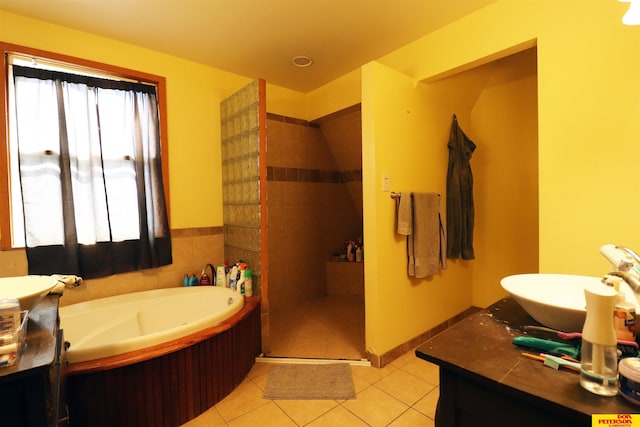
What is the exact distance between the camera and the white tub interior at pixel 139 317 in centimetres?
157

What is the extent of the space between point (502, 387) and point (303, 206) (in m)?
2.97

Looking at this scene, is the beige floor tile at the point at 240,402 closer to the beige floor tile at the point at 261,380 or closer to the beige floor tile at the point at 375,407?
the beige floor tile at the point at 261,380

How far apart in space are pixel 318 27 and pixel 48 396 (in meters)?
2.37

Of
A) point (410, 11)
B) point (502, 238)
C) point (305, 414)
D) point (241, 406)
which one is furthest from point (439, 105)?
point (241, 406)

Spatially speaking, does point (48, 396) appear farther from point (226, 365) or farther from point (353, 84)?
point (353, 84)

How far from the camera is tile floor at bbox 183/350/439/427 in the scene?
161 cm

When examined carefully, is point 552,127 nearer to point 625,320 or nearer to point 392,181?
point 392,181

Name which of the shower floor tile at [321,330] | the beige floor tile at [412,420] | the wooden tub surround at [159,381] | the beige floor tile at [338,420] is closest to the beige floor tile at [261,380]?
the wooden tub surround at [159,381]

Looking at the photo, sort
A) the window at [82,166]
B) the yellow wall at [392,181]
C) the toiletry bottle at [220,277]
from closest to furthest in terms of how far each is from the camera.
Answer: the window at [82,166]
the yellow wall at [392,181]
the toiletry bottle at [220,277]

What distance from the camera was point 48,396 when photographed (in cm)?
78

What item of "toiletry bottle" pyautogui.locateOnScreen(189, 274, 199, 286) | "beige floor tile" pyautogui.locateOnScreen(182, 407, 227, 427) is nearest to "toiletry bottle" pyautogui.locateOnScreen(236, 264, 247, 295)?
"toiletry bottle" pyautogui.locateOnScreen(189, 274, 199, 286)

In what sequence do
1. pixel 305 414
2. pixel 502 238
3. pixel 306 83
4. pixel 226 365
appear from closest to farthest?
pixel 305 414 < pixel 226 365 < pixel 502 238 < pixel 306 83

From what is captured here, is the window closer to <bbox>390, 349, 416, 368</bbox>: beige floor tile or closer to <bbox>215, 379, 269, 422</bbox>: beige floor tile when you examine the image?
<bbox>215, 379, 269, 422</bbox>: beige floor tile

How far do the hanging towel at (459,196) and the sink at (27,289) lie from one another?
2540mm
